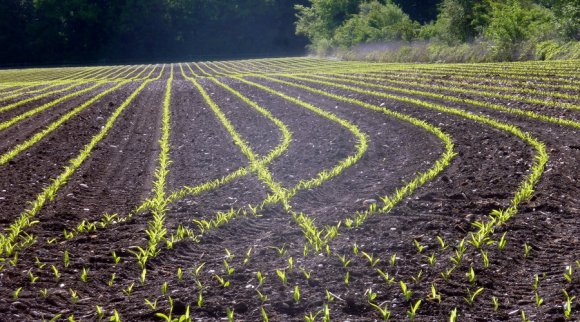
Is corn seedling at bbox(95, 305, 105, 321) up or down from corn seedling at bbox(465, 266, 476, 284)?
down

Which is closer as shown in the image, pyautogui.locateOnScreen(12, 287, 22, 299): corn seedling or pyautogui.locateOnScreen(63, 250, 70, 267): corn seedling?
pyautogui.locateOnScreen(12, 287, 22, 299): corn seedling

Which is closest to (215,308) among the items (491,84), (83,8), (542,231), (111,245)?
(111,245)

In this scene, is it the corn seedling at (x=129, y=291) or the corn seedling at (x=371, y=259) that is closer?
the corn seedling at (x=129, y=291)

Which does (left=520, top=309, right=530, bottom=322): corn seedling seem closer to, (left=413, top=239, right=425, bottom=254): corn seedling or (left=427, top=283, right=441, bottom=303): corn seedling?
(left=427, top=283, right=441, bottom=303): corn seedling

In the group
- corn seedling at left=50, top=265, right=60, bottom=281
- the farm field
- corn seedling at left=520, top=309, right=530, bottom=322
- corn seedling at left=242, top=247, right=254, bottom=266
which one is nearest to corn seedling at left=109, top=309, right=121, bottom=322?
the farm field

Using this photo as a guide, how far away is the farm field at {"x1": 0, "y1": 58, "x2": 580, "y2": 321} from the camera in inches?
173

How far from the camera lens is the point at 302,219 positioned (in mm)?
6145

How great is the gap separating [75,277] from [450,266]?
9.69 feet

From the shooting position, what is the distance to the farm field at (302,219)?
173 inches

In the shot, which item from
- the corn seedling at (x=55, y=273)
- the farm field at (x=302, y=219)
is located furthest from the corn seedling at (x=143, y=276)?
the corn seedling at (x=55, y=273)

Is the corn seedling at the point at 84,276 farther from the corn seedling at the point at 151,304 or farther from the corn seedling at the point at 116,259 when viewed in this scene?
the corn seedling at the point at 151,304

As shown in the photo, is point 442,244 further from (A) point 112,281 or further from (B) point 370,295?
(A) point 112,281

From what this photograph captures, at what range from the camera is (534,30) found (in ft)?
102

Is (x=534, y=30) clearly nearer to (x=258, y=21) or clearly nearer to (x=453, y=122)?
(x=453, y=122)
